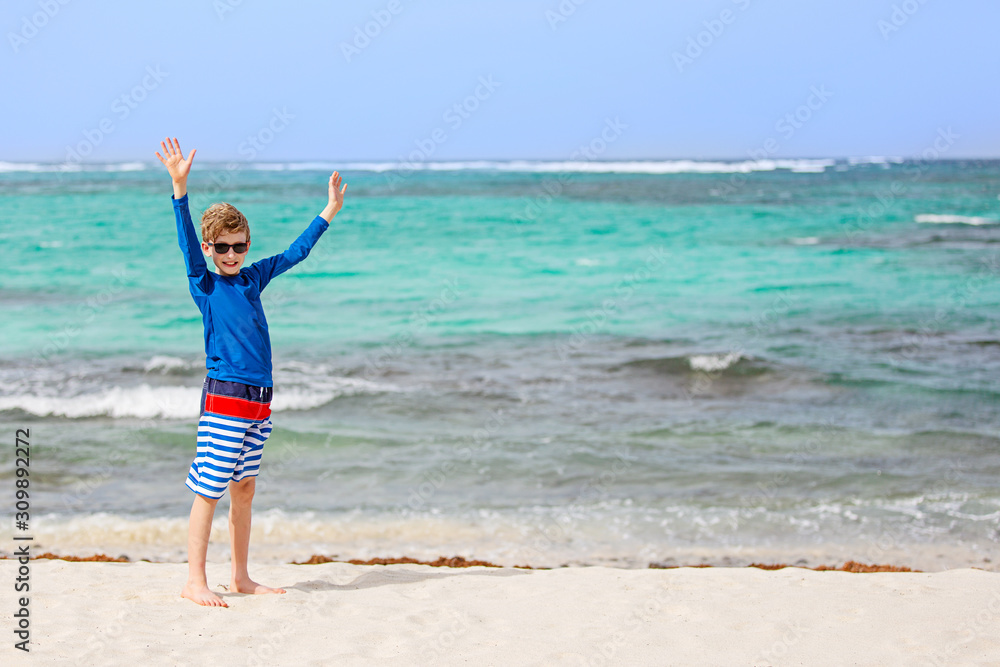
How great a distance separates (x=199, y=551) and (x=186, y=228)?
1.55 meters

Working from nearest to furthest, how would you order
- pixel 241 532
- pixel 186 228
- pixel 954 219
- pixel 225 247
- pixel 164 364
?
pixel 186 228
pixel 225 247
pixel 241 532
pixel 164 364
pixel 954 219

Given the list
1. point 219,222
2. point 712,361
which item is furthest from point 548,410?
point 219,222

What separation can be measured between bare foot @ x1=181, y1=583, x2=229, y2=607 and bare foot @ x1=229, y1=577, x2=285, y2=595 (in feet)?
0.53

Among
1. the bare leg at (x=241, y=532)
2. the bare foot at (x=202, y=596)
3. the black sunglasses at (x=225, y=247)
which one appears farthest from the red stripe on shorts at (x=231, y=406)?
the bare foot at (x=202, y=596)

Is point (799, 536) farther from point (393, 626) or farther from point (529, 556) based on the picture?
point (393, 626)

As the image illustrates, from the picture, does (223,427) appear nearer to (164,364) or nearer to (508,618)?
(508,618)

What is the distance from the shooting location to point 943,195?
176ft

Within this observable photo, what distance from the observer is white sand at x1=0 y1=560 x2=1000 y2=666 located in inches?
144

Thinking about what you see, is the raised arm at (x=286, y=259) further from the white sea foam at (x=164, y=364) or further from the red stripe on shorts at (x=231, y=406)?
the white sea foam at (x=164, y=364)

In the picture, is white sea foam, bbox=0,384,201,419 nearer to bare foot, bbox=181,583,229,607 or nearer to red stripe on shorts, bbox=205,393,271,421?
bare foot, bbox=181,583,229,607

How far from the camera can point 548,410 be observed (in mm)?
9258

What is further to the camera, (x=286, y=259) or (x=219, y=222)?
(x=286, y=259)

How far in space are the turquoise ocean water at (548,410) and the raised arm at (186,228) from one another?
2.66 metres

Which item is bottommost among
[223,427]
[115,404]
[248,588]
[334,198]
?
[248,588]
